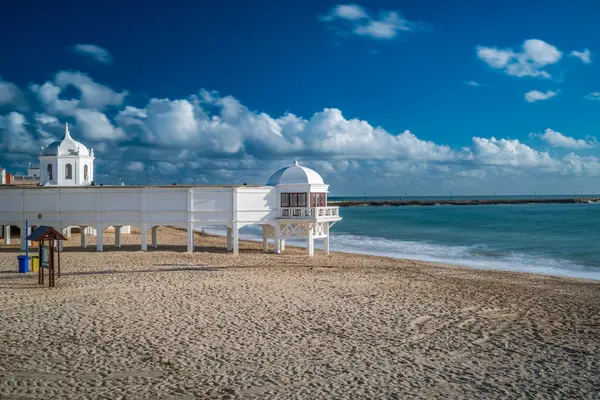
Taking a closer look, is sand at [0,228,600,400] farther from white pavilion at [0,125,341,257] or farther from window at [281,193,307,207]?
window at [281,193,307,207]

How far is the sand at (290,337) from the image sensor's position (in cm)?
870

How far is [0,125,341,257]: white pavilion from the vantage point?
2594 cm

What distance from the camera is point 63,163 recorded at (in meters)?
33.9

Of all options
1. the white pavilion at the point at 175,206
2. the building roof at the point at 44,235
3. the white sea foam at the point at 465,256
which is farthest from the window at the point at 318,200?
the building roof at the point at 44,235

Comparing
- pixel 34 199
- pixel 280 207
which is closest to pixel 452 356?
pixel 280 207

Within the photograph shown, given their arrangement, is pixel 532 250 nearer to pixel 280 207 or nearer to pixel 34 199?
pixel 280 207

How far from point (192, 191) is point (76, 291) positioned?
10.7 metres

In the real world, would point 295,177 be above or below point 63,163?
below

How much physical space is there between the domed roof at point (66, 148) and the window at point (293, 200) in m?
15.4

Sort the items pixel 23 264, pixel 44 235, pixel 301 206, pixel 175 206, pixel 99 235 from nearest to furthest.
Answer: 1. pixel 44 235
2. pixel 23 264
3. pixel 175 206
4. pixel 99 235
5. pixel 301 206

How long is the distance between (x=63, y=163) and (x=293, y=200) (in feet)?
54.0

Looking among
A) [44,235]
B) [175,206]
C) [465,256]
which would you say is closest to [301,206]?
[175,206]

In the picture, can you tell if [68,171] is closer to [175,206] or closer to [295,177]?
[175,206]

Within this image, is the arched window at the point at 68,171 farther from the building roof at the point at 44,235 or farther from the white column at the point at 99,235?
the building roof at the point at 44,235
